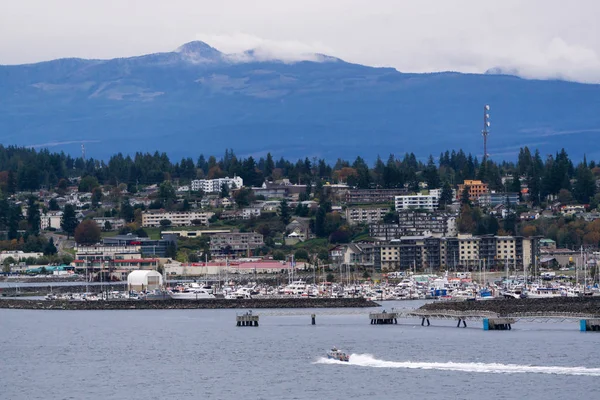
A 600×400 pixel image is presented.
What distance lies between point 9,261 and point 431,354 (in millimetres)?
101396

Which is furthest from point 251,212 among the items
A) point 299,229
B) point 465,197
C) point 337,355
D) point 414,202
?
point 337,355

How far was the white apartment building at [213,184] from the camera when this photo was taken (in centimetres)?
19512

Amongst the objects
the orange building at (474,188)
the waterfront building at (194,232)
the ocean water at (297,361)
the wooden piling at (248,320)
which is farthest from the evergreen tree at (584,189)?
the wooden piling at (248,320)

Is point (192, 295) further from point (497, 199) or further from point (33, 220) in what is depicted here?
point (497, 199)

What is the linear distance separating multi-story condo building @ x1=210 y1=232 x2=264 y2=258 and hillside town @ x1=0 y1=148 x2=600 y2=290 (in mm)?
154

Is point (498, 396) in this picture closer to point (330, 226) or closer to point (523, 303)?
point (523, 303)

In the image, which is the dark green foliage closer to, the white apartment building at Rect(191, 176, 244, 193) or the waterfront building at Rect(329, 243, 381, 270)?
the waterfront building at Rect(329, 243, 381, 270)

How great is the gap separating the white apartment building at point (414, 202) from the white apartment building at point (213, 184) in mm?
32675

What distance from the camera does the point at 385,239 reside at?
149 meters

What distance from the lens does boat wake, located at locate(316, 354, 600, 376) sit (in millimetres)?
54469

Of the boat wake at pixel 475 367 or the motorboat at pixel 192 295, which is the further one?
the motorboat at pixel 192 295

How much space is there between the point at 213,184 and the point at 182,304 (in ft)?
322

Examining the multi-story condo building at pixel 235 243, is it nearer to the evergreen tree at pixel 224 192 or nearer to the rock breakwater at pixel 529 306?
the evergreen tree at pixel 224 192

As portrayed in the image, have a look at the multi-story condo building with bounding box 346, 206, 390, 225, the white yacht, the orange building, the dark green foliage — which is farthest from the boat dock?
the orange building
